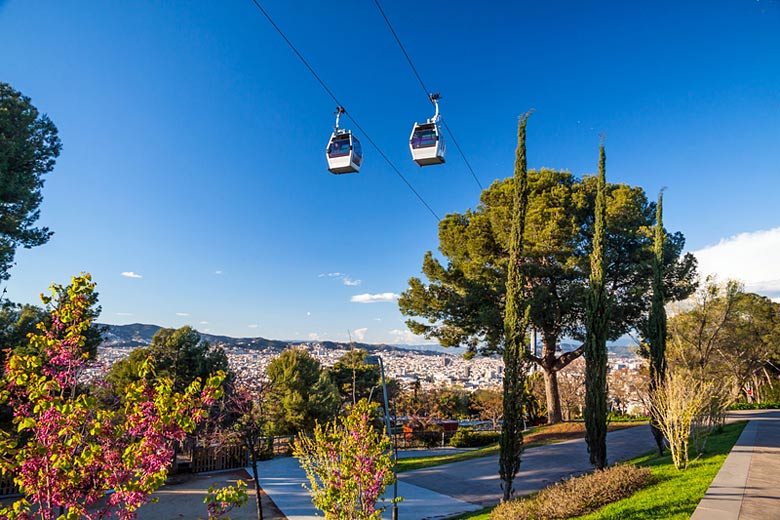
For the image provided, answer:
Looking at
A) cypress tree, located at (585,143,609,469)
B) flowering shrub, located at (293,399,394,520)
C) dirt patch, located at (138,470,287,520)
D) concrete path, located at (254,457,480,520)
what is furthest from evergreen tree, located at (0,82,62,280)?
cypress tree, located at (585,143,609,469)

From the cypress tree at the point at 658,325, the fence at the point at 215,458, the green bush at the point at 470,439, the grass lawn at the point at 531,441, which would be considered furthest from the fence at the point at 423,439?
the cypress tree at the point at 658,325

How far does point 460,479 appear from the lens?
42.1 feet

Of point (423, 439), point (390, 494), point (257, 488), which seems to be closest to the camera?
point (257, 488)

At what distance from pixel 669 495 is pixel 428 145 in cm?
737

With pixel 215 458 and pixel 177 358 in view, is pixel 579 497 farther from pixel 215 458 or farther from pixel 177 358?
pixel 177 358

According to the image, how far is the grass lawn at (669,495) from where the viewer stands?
5988 millimetres

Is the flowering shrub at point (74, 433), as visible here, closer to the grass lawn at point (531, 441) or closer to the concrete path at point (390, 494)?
the concrete path at point (390, 494)

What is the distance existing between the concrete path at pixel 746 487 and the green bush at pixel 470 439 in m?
11.2

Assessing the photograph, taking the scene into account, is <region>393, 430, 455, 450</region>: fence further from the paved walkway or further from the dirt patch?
the dirt patch

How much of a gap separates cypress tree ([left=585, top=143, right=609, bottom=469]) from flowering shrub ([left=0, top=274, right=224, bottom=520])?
10682 millimetres

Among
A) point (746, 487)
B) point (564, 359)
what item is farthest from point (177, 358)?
point (746, 487)

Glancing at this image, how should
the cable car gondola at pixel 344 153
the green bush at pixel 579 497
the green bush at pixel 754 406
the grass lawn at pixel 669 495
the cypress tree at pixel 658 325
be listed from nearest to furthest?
the grass lawn at pixel 669 495 → the green bush at pixel 579 497 → the cable car gondola at pixel 344 153 → the cypress tree at pixel 658 325 → the green bush at pixel 754 406

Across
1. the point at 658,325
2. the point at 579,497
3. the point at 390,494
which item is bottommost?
the point at 390,494

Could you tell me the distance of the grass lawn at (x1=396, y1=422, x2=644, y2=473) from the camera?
51.6ft
